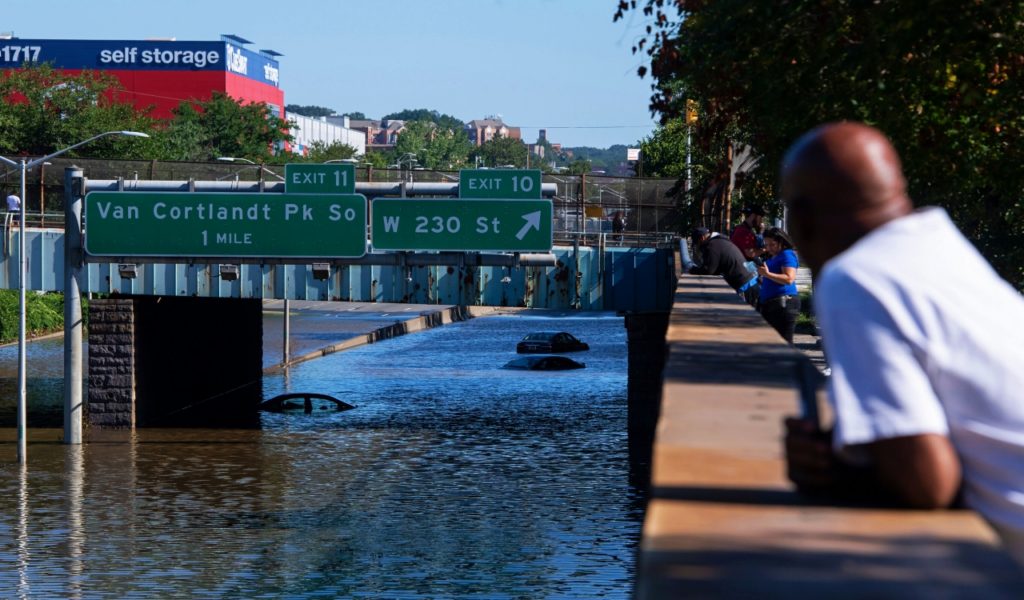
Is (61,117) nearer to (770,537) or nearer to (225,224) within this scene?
(225,224)

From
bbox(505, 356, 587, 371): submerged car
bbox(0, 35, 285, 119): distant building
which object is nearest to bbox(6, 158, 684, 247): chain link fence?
bbox(505, 356, 587, 371): submerged car

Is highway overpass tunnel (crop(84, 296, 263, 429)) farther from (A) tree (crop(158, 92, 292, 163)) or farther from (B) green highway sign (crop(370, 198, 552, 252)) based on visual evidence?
(A) tree (crop(158, 92, 292, 163))

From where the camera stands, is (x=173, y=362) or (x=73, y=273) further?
(x=173, y=362)

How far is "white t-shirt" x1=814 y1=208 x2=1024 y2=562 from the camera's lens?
2.73 m

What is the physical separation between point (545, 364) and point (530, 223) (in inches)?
1219

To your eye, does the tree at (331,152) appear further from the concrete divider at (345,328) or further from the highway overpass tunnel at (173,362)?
the highway overpass tunnel at (173,362)

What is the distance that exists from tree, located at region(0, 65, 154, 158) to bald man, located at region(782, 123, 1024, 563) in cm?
7867

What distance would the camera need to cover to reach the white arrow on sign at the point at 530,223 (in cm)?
3338

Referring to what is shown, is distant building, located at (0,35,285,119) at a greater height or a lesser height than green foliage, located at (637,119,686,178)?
greater

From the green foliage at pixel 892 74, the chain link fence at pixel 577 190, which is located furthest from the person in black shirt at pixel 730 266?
the chain link fence at pixel 577 190

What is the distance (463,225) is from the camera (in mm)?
33531

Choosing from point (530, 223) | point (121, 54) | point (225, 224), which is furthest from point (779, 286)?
point (121, 54)

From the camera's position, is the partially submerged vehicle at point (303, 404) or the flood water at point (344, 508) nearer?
the flood water at point (344, 508)

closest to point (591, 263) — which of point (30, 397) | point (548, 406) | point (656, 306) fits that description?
point (656, 306)
